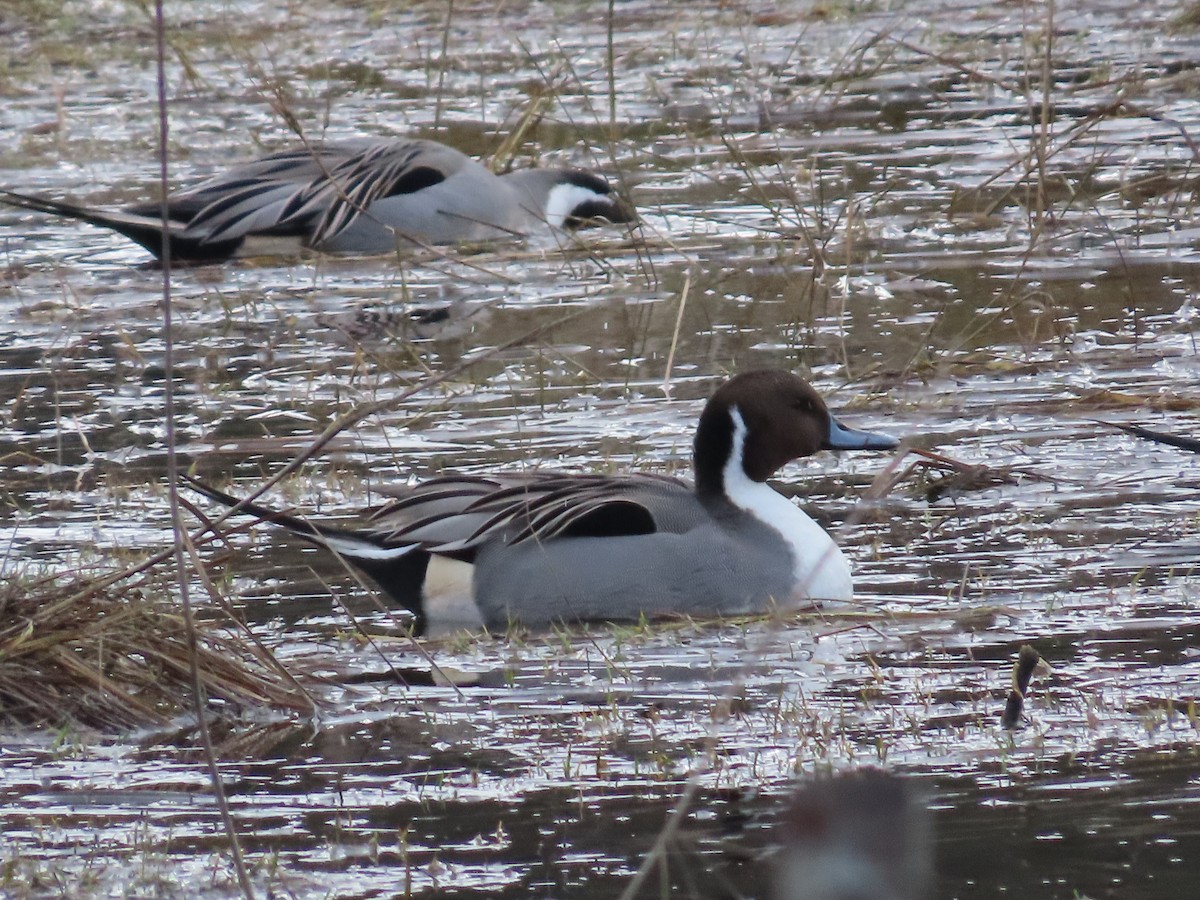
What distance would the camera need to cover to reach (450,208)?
11.1 meters

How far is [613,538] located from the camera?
6.00 metres

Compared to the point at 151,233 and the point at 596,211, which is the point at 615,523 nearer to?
the point at 151,233

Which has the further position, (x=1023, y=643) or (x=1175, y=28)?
(x=1175, y=28)

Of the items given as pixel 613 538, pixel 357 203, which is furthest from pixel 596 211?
pixel 613 538

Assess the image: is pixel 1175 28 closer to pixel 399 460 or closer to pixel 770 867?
pixel 399 460

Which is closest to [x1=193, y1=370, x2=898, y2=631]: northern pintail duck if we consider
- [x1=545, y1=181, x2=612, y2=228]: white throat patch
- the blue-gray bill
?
the blue-gray bill

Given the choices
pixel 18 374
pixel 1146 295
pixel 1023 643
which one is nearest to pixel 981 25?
pixel 1146 295

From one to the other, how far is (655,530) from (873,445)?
2.55 ft

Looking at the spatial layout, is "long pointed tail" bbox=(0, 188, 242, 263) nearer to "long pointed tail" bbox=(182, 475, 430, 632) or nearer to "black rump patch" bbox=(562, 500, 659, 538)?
"long pointed tail" bbox=(182, 475, 430, 632)

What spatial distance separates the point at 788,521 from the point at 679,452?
123 cm

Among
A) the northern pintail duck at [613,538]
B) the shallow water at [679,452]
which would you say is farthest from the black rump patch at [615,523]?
the shallow water at [679,452]

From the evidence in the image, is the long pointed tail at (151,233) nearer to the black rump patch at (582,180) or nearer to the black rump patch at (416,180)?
the black rump patch at (416,180)

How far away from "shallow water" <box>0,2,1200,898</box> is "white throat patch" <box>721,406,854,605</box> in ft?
0.34

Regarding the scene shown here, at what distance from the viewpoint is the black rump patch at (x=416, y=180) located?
11070 mm
